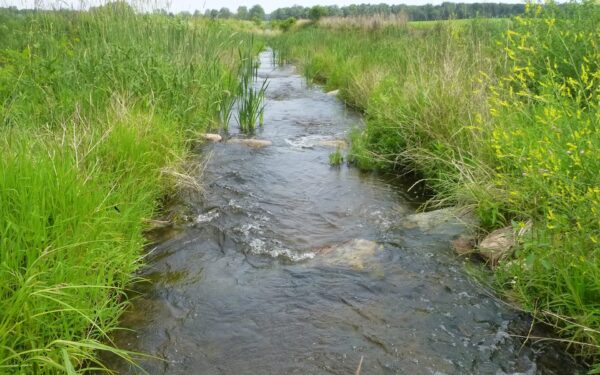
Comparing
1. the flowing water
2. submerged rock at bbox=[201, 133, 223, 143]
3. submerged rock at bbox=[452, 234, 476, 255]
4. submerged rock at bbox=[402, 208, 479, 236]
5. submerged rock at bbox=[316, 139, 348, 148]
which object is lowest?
the flowing water

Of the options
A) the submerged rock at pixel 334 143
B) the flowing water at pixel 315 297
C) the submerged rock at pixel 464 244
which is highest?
the submerged rock at pixel 334 143

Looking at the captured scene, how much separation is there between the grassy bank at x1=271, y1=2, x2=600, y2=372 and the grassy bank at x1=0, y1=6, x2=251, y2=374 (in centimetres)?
229

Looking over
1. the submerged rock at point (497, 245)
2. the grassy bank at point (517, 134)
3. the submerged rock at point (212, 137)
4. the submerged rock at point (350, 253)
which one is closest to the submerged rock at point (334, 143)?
the grassy bank at point (517, 134)

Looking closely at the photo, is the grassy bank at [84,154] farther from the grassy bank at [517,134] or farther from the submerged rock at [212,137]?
the grassy bank at [517,134]

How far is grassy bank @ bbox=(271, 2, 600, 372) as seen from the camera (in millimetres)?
2346

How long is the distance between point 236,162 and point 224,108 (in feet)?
5.78

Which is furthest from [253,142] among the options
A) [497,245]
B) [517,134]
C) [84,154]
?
[517,134]

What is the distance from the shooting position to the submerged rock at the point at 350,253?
3.37 m

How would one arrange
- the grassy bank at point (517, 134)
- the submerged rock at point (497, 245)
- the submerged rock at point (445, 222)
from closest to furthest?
the grassy bank at point (517, 134) < the submerged rock at point (497, 245) < the submerged rock at point (445, 222)

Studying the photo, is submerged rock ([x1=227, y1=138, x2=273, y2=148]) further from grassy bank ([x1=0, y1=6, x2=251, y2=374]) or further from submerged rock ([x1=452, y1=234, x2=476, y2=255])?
submerged rock ([x1=452, y1=234, x2=476, y2=255])

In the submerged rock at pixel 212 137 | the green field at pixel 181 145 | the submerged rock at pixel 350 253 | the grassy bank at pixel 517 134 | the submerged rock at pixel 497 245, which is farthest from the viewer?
the submerged rock at pixel 212 137

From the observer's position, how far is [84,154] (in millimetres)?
3059

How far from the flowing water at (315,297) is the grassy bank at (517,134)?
0.33 meters

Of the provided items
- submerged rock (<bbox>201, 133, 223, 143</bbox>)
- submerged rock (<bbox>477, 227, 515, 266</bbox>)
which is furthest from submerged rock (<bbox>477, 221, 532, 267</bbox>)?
submerged rock (<bbox>201, 133, 223, 143</bbox>)
